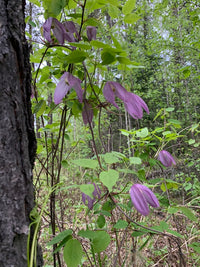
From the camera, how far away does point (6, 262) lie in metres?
0.40

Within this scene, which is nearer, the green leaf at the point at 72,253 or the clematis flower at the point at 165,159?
the green leaf at the point at 72,253

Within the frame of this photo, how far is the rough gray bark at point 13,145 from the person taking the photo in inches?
16.0

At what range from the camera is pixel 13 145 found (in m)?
0.43

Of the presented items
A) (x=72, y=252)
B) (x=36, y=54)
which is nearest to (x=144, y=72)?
(x=36, y=54)

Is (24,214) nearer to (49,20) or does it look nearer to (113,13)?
(49,20)

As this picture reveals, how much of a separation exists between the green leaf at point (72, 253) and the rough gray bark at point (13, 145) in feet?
0.32

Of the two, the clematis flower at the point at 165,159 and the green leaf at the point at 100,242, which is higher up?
the clematis flower at the point at 165,159

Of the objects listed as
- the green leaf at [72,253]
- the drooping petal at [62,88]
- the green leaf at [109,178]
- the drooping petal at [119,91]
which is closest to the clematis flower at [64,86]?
the drooping petal at [62,88]

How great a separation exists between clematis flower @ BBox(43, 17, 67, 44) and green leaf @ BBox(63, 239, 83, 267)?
1.70ft

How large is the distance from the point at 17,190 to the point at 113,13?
54 centimetres

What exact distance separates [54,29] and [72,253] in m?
0.57

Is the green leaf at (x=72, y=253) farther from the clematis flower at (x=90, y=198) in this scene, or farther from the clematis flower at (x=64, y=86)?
the clematis flower at (x=64, y=86)

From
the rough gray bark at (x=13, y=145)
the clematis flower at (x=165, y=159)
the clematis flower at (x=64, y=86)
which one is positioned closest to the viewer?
the rough gray bark at (x=13, y=145)

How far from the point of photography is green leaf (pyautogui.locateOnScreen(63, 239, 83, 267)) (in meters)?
0.47
